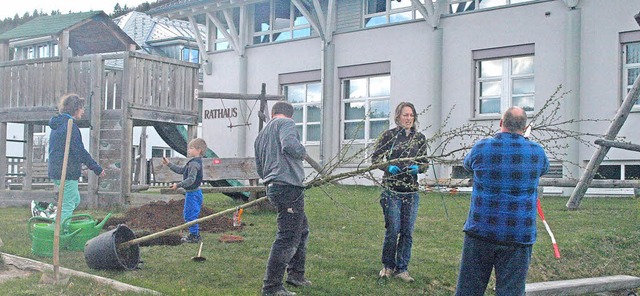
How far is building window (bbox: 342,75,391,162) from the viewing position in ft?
76.4

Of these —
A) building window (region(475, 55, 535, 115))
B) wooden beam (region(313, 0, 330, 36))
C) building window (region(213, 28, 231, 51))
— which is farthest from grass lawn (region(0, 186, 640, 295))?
building window (region(213, 28, 231, 51))

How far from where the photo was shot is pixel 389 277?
770 cm

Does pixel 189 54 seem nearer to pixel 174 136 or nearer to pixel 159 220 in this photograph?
pixel 174 136

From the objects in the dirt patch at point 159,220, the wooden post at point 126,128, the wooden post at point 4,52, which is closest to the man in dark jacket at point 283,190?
the dirt patch at point 159,220

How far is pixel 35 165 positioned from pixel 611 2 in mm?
15251

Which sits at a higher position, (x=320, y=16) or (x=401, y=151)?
(x=320, y=16)

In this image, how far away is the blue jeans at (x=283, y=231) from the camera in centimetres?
664

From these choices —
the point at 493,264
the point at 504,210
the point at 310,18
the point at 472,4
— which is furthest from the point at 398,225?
the point at 310,18

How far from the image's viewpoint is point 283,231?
21.9 ft

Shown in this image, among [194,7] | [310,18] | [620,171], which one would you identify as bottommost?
[620,171]

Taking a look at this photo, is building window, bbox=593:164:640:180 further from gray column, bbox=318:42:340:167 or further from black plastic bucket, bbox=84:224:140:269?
black plastic bucket, bbox=84:224:140:269

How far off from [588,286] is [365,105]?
15.7m

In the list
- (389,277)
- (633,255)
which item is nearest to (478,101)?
(633,255)

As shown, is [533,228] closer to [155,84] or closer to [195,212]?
[195,212]
